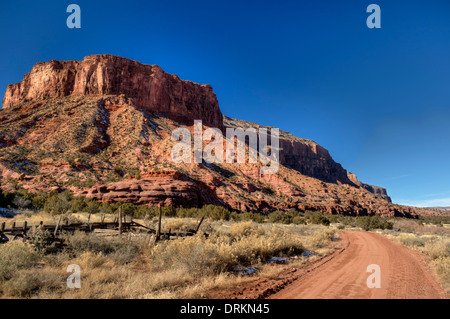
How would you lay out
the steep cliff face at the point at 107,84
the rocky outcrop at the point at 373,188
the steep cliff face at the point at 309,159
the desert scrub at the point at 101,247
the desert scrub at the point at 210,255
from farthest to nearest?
the rocky outcrop at the point at 373,188 → the steep cliff face at the point at 309,159 → the steep cliff face at the point at 107,84 → the desert scrub at the point at 101,247 → the desert scrub at the point at 210,255

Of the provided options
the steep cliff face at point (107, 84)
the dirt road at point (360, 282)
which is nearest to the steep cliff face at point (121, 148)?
the steep cliff face at point (107, 84)

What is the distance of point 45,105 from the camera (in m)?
60.3

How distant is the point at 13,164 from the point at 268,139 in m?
112

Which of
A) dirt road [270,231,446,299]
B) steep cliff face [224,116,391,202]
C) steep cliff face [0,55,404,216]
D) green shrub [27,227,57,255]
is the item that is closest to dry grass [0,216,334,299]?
green shrub [27,227,57,255]

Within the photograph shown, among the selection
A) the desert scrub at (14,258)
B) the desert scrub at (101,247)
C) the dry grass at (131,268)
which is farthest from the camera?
the desert scrub at (101,247)

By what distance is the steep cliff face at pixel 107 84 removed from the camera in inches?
2724

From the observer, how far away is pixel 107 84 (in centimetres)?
6981

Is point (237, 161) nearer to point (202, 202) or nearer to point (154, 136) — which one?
point (154, 136)

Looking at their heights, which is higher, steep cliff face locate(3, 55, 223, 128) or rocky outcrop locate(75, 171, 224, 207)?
steep cliff face locate(3, 55, 223, 128)

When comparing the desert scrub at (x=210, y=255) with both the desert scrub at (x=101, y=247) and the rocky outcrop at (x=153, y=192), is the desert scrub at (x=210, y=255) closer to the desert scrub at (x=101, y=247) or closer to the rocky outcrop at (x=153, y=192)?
the desert scrub at (x=101, y=247)

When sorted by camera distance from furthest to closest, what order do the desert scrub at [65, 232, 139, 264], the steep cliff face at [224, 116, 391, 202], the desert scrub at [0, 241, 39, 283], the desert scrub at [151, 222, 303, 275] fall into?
1. the steep cliff face at [224, 116, 391, 202]
2. the desert scrub at [65, 232, 139, 264]
3. the desert scrub at [151, 222, 303, 275]
4. the desert scrub at [0, 241, 39, 283]

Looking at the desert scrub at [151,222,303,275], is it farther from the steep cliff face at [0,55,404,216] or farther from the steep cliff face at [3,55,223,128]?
the steep cliff face at [3,55,223,128]

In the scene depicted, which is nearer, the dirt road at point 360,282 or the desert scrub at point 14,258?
the dirt road at point 360,282

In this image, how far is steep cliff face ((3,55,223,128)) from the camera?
69.2m
